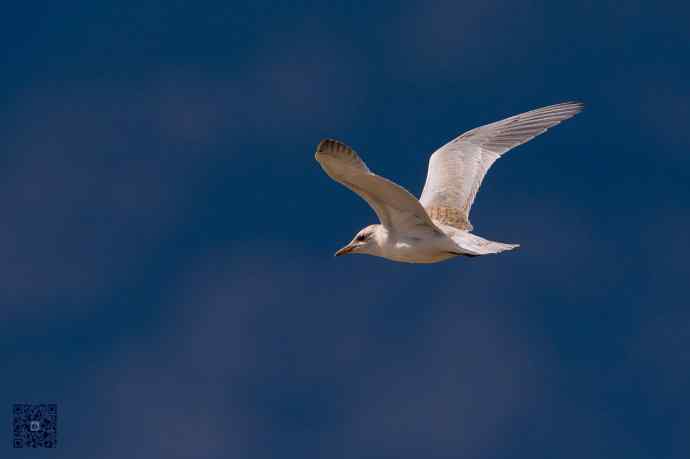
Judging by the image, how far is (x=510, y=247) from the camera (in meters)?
Result: 15.6

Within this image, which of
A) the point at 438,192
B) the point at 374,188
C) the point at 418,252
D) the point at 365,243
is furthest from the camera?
the point at 438,192

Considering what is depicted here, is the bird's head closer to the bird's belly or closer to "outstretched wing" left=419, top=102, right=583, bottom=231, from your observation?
the bird's belly

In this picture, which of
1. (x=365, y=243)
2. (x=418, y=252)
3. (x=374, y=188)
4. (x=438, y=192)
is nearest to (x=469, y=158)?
(x=438, y=192)

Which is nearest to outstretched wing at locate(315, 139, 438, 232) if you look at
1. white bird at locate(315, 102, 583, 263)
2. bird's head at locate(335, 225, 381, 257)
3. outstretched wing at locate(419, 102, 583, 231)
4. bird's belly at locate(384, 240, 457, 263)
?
white bird at locate(315, 102, 583, 263)

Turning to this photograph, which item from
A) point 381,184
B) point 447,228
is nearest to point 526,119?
point 447,228

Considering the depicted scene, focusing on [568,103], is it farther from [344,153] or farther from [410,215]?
[344,153]

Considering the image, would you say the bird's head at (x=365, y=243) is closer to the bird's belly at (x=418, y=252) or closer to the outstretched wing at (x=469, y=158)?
the bird's belly at (x=418, y=252)

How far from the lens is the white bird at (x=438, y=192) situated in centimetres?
1466

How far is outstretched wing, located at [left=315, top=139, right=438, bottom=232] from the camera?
46.3ft

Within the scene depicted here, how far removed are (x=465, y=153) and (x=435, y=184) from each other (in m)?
1.27

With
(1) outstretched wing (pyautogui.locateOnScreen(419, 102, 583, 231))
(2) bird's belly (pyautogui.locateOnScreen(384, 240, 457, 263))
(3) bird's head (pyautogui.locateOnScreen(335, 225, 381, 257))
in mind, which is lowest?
(2) bird's belly (pyautogui.locateOnScreen(384, 240, 457, 263))

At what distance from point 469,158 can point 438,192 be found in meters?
1.36

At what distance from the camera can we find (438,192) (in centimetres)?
1852

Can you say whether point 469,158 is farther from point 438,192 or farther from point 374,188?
point 374,188
